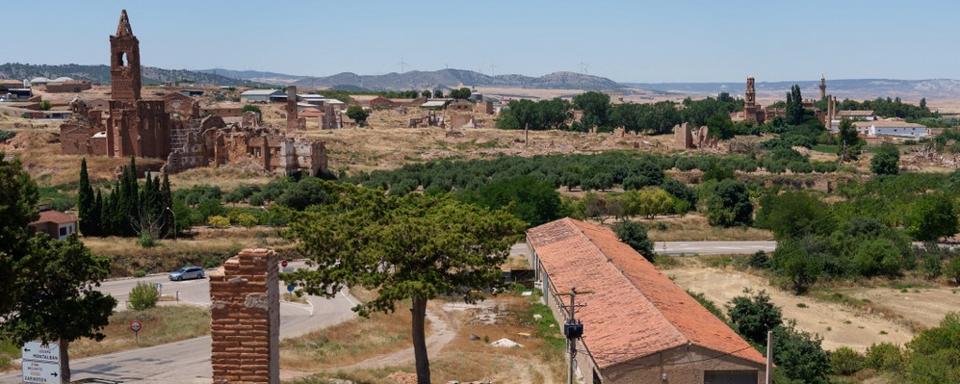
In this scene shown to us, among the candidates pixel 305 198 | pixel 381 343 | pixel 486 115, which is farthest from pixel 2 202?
pixel 486 115

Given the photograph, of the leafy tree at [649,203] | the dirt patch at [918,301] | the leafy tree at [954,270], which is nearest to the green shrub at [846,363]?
the dirt patch at [918,301]

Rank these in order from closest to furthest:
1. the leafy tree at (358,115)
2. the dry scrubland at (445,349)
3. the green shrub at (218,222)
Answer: the dry scrubland at (445,349), the green shrub at (218,222), the leafy tree at (358,115)

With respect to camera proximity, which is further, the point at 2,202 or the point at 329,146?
the point at 329,146

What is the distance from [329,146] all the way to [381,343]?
56557mm

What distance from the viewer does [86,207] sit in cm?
4903

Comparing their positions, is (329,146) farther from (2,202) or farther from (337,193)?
(2,202)

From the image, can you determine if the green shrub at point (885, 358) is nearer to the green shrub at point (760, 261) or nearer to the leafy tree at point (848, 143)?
the green shrub at point (760, 261)

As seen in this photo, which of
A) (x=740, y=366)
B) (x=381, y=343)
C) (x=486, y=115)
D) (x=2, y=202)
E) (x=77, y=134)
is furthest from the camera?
(x=486, y=115)

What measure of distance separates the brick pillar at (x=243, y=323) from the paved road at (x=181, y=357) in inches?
458

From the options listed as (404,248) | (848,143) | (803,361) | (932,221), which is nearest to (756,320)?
(803,361)

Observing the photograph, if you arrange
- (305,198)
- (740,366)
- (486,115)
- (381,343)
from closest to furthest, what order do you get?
(740,366) < (381,343) < (305,198) < (486,115)

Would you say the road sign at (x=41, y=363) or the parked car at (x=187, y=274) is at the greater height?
the road sign at (x=41, y=363)

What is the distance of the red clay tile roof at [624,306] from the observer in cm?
2502

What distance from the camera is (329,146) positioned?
85750mm
